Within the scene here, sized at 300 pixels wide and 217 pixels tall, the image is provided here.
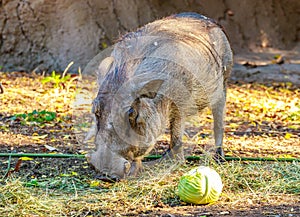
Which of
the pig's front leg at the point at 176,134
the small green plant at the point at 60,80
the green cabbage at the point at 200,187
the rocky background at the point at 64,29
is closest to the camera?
the green cabbage at the point at 200,187

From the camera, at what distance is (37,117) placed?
6.02 metres

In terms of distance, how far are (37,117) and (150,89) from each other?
2.30 m

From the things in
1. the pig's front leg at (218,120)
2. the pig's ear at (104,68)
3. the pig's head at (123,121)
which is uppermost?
the pig's ear at (104,68)

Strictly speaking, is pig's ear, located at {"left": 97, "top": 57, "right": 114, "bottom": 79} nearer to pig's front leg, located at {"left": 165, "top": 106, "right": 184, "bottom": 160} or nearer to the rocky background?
pig's front leg, located at {"left": 165, "top": 106, "right": 184, "bottom": 160}

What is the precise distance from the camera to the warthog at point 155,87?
3744 mm

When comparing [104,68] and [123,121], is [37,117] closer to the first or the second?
[104,68]

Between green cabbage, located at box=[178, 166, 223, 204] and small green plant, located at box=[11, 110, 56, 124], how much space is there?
264cm

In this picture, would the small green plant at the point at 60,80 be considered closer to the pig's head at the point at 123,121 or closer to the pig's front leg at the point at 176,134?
the pig's front leg at the point at 176,134

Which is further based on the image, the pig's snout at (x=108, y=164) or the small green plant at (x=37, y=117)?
the small green plant at (x=37, y=117)

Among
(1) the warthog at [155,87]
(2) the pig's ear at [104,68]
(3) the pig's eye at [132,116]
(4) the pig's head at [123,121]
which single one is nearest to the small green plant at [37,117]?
(1) the warthog at [155,87]

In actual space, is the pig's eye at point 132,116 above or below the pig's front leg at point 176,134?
above

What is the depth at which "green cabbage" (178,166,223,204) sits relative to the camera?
3465 mm

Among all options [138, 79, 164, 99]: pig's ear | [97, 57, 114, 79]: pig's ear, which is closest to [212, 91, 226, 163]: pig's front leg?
[138, 79, 164, 99]: pig's ear

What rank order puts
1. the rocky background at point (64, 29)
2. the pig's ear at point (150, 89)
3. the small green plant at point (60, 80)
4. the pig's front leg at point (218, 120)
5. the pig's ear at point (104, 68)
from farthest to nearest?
1. the rocky background at point (64, 29)
2. the small green plant at point (60, 80)
3. the pig's front leg at point (218, 120)
4. the pig's ear at point (104, 68)
5. the pig's ear at point (150, 89)
